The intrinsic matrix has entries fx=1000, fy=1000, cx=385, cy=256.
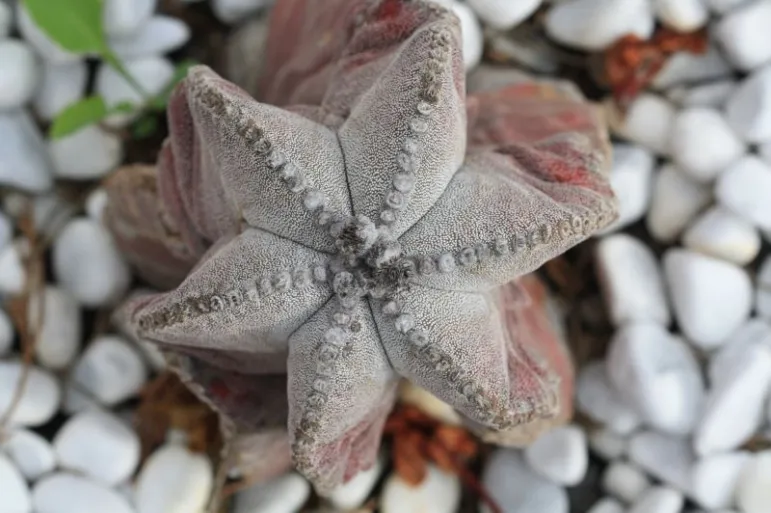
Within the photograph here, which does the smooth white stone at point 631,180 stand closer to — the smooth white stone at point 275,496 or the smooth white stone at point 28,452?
the smooth white stone at point 275,496

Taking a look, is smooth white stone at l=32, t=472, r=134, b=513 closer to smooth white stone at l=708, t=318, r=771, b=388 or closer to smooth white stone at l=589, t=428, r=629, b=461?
smooth white stone at l=589, t=428, r=629, b=461

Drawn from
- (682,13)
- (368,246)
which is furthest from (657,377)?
(368,246)

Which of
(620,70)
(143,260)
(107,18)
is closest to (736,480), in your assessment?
(620,70)

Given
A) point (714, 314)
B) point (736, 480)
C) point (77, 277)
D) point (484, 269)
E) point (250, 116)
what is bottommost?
point (736, 480)

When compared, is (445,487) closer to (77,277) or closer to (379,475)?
(379,475)

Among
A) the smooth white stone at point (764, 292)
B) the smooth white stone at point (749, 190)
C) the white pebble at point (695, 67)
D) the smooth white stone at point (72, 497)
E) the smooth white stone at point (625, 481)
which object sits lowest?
the smooth white stone at point (625, 481)

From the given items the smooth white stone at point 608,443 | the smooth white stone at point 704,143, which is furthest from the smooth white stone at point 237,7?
the smooth white stone at point 608,443

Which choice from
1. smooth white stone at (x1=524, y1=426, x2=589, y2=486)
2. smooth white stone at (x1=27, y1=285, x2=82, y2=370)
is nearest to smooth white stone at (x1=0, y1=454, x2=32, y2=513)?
smooth white stone at (x1=27, y1=285, x2=82, y2=370)
